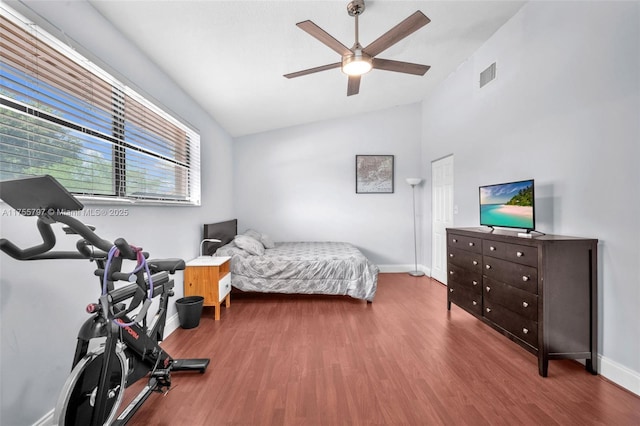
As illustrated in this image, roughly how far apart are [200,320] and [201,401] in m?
1.42

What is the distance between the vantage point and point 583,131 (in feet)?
7.57

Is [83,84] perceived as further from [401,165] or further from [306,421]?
[401,165]

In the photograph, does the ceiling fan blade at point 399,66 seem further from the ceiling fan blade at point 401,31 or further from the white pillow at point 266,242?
the white pillow at point 266,242

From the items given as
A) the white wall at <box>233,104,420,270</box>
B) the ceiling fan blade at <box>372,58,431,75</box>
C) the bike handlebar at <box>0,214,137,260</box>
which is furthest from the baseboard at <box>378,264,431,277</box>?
the bike handlebar at <box>0,214,137,260</box>

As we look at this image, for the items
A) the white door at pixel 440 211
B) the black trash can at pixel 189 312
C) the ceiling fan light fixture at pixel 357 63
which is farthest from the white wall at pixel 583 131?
the black trash can at pixel 189 312

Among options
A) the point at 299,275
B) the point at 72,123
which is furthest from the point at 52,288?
the point at 299,275

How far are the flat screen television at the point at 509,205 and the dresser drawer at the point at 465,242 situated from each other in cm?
24

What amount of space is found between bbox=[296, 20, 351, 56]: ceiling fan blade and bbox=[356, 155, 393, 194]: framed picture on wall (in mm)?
3214

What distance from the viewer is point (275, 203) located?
5.54 metres

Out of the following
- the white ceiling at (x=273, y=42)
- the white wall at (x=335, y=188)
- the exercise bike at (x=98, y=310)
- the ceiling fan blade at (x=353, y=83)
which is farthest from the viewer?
the white wall at (x=335, y=188)


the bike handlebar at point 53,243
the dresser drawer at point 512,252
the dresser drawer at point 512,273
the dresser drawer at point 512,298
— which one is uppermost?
the bike handlebar at point 53,243

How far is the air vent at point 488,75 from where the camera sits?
3438 millimetres

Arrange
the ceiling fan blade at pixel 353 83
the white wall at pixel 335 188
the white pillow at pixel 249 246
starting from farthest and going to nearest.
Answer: the white wall at pixel 335 188, the white pillow at pixel 249 246, the ceiling fan blade at pixel 353 83

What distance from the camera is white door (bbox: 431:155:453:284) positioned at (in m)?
4.57
